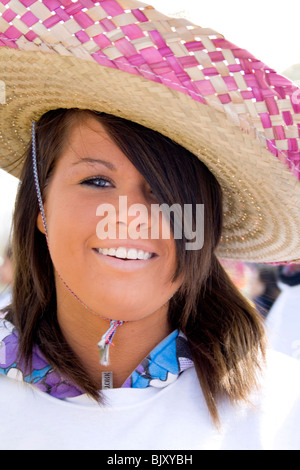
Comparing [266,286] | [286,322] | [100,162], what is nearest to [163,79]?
[100,162]

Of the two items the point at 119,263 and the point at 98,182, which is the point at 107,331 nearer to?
the point at 119,263

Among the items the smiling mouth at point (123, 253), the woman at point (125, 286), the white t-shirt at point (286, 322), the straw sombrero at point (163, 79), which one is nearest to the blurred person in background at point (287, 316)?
the white t-shirt at point (286, 322)

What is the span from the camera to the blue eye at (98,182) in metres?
1.57

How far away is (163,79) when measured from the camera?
4.04ft

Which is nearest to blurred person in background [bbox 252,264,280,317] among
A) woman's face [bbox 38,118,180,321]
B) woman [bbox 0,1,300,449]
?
woman [bbox 0,1,300,449]

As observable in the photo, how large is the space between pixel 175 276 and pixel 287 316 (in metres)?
2.10

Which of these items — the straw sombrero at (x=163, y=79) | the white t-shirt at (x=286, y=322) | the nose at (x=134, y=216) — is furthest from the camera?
the white t-shirt at (x=286, y=322)

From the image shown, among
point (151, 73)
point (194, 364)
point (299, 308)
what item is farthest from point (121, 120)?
point (299, 308)

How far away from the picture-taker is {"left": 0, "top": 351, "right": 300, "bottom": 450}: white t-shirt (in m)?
1.52

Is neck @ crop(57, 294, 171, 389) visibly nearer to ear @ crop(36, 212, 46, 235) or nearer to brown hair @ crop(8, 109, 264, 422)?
brown hair @ crop(8, 109, 264, 422)

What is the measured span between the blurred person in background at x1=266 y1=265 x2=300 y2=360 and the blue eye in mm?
1730

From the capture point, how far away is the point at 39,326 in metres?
1.77

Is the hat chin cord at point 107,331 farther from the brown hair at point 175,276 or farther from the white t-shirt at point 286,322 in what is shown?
the white t-shirt at point 286,322

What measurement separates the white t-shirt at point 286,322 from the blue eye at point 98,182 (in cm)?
174
